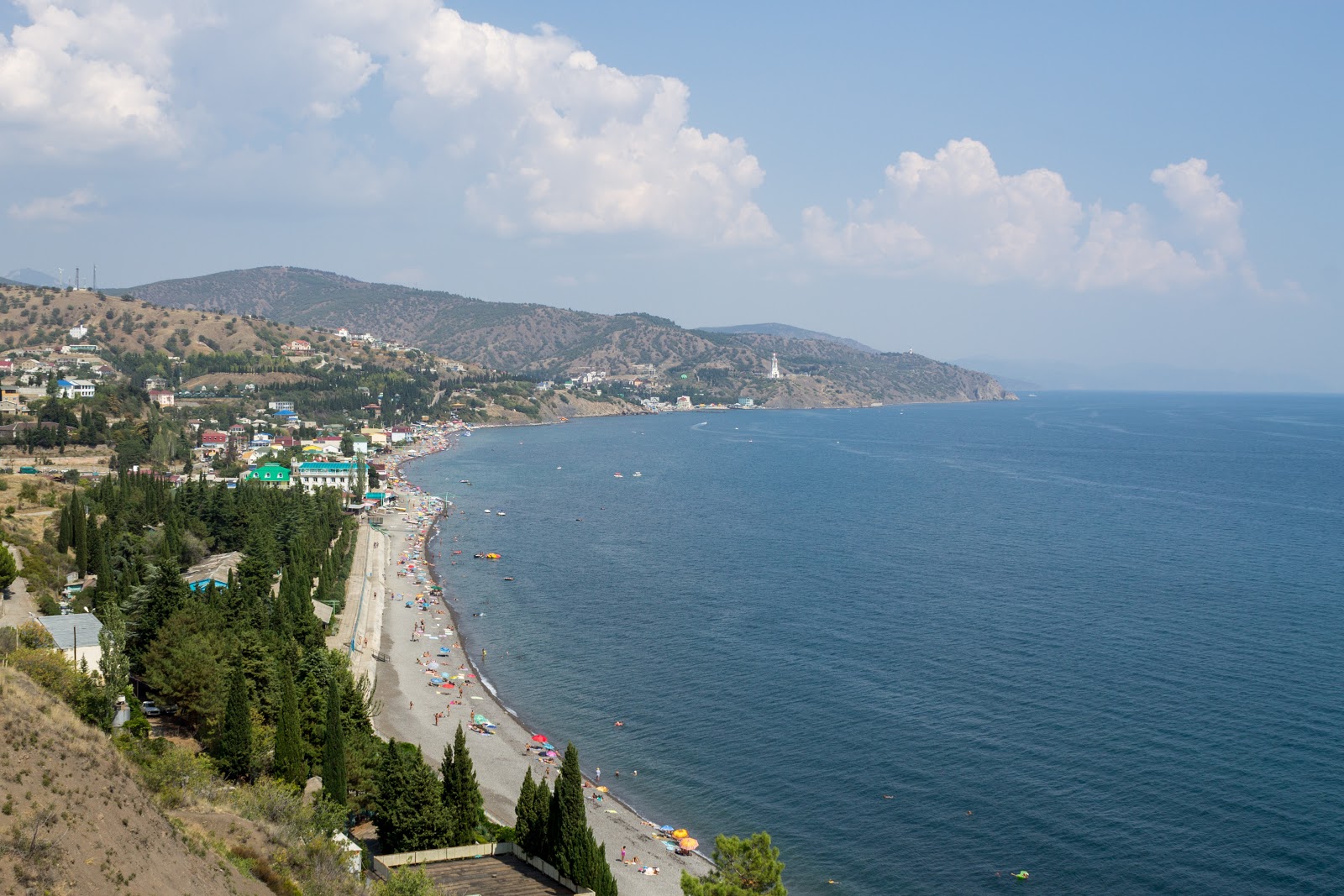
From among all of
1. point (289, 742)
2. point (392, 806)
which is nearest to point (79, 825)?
point (392, 806)

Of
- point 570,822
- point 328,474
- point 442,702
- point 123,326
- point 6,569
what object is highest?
point 123,326

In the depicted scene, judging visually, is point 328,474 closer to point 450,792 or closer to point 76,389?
point 76,389

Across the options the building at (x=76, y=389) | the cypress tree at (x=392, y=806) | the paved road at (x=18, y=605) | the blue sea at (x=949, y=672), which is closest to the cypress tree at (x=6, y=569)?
the paved road at (x=18, y=605)

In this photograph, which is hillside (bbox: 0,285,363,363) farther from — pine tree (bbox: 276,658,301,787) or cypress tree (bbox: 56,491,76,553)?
pine tree (bbox: 276,658,301,787)

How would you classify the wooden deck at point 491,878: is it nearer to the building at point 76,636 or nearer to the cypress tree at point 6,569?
the building at point 76,636

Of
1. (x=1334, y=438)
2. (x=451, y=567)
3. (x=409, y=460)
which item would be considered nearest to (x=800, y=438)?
(x=409, y=460)

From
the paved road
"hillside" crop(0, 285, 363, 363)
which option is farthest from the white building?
"hillside" crop(0, 285, 363, 363)

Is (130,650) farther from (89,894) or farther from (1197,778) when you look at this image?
(1197,778)
